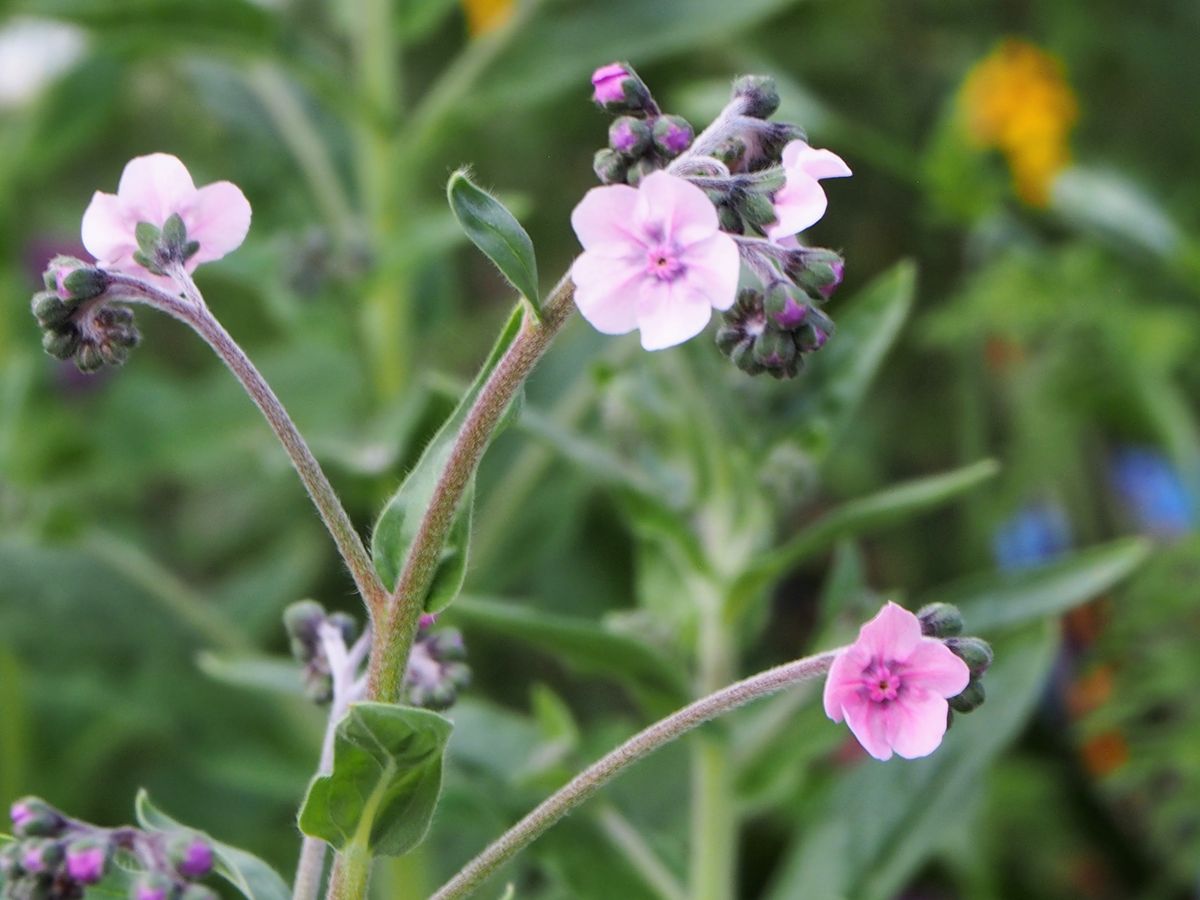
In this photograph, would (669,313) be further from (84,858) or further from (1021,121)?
(1021,121)

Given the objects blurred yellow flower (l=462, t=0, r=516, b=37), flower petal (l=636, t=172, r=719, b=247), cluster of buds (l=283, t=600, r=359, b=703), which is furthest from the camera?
blurred yellow flower (l=462, t=0, r=516, b=37)

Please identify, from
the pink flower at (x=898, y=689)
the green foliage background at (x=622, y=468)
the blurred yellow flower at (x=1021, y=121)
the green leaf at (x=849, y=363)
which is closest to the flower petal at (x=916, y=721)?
the pink flower at (x=898, y=689)

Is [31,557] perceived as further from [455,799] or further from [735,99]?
[735,99]

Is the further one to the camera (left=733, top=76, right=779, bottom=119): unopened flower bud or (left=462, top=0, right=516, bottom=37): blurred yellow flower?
(left=462, top=0, right=516, bottom=37): blurred yellow flower

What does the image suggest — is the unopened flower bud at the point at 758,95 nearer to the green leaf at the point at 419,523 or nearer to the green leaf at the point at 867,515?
the green leaf at the point at 419,523

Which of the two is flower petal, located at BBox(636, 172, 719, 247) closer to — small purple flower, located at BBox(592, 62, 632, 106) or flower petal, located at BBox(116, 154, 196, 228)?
small purple flower, located at BBox(592, 62, 632, 106)

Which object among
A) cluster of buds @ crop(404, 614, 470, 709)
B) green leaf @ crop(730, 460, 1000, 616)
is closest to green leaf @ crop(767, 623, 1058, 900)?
green leaf @ crop(730, 460, 1000, 616)

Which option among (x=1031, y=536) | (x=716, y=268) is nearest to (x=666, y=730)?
(x=716, y=268)
